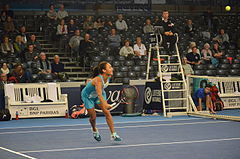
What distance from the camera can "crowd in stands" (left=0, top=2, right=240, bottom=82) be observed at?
18.9 meters

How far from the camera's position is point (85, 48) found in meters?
21.5

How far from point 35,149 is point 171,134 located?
3.44 metres

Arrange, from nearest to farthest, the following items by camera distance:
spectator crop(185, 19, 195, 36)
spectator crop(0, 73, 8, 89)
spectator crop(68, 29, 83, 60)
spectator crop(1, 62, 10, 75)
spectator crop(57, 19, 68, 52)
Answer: spectator crop(0, 73, 8, 89) → spectator crop(1, 62, 10, 75) → spectator crop(68, 29, 83, 60) → spectator crop(57, 19, 68, 52) → spectator crop(185, 19, 195, 36)

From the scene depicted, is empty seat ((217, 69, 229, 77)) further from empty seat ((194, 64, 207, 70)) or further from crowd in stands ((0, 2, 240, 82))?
empty seat ((194, 64, 207, 70))

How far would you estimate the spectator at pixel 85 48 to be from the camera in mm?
21516

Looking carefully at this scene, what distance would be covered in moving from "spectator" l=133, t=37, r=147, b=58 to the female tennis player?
10854 mm

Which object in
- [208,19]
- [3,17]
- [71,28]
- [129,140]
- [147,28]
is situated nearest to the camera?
[129,140]

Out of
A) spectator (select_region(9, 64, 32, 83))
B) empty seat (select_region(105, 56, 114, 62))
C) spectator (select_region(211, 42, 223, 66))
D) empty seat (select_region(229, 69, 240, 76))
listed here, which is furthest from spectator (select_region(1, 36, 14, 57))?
empty seat (select_region(229, 69, 240, 76))

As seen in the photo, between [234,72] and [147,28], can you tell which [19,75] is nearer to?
[147,28]

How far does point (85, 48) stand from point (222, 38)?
778 centimetres

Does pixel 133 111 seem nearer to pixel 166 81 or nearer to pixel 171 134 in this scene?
pixel 166 81

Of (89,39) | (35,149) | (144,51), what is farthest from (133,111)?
(35,149)

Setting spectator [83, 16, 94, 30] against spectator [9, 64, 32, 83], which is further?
spectator [83, 16, 94, 30]

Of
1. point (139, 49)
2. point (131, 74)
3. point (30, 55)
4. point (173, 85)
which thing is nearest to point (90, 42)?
point (139, 49)
